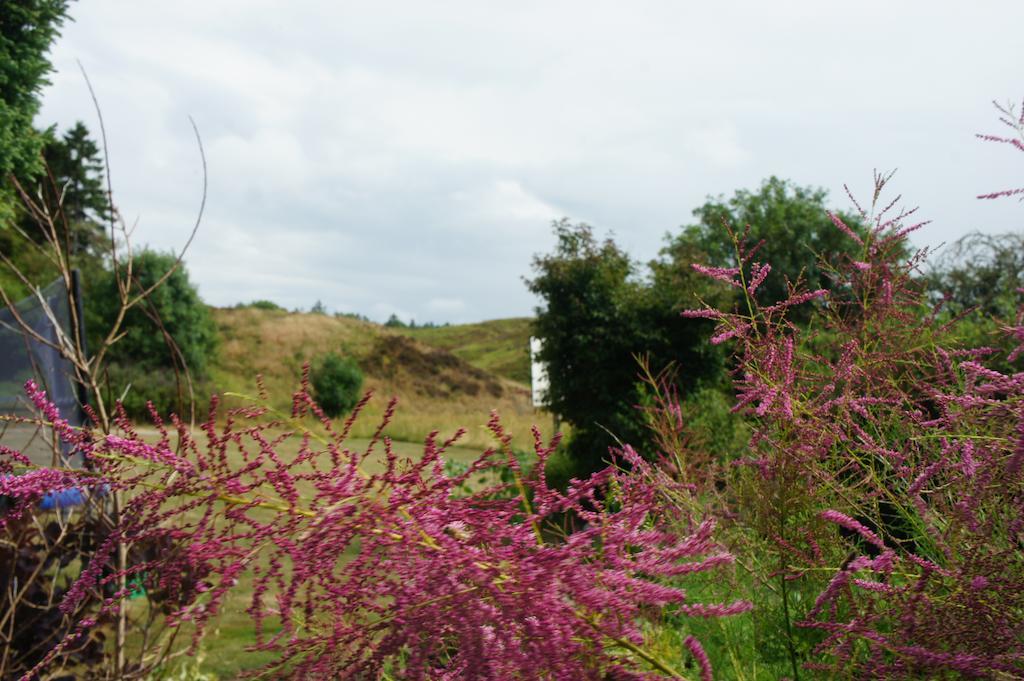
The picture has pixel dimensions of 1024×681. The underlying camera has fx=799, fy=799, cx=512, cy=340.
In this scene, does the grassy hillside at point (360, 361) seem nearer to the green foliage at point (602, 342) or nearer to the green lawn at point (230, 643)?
the green foliage at point (602, 342)

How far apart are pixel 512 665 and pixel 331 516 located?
27cm

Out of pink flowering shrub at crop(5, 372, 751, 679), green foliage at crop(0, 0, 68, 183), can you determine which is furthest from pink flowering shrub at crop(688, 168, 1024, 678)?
green foliage at crop(0, 0, 68, 183)

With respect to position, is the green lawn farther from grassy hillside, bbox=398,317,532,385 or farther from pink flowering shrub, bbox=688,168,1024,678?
grassy hillside, bbox=398,317,532,385

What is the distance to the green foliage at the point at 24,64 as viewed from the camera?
52.1 feet

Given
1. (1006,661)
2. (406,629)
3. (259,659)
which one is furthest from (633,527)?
(259,659)

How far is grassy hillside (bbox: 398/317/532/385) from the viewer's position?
206 ft

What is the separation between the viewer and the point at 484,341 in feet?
236

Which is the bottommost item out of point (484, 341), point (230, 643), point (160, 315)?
point (230, 643)

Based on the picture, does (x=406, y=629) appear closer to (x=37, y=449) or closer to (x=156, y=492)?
(x=156, y=492)

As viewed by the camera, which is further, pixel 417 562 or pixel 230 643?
pixel 230 643

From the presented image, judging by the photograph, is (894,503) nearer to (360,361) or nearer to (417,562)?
(417,562)

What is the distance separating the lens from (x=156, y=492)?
3.39ft

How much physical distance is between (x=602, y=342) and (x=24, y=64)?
13.0 meters

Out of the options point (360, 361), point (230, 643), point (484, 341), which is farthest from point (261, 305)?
point (230, 643)
